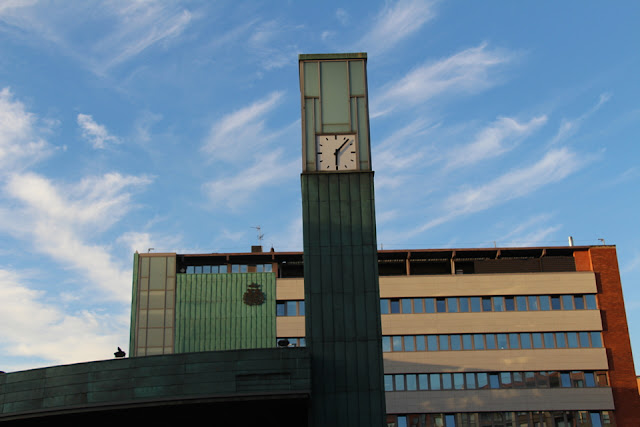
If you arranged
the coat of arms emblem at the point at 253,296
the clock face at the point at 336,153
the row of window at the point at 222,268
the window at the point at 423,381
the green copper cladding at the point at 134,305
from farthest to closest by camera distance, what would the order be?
1. the row of window at the point at 222,268
2. the coat of arms emblem at the point at 253,296
3. the green copper cladding at the point at 134,305
4. the window at the point at 423,381
5. the clock face at the point at 336,153

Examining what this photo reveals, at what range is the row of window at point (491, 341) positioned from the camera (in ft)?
213

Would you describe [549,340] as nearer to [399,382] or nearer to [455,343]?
[455,343]

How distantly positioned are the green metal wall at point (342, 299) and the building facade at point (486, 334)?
35.0m

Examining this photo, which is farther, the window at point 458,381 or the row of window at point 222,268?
the row of window at point 222,268

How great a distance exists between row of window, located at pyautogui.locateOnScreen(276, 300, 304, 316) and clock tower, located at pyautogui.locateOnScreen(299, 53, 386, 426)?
119 feet

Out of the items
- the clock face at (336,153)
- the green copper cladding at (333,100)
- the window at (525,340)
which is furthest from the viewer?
the window at (525,340)

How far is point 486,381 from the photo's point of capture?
64312 millimetres

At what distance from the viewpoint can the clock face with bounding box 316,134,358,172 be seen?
32.3 metres

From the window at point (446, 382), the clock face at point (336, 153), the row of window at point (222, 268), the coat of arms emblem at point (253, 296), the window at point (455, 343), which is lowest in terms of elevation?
the window at point (446, 382)

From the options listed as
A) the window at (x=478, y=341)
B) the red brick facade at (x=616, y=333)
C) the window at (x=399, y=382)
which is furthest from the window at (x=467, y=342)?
the red brick facade at (x=616, y=333)

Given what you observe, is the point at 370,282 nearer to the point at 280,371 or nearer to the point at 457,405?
the point at 280,371

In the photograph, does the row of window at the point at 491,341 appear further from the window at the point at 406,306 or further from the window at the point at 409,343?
the window at the point at 406,306

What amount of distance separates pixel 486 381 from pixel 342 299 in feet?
127

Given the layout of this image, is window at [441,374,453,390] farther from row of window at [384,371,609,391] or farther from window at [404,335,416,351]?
window at [404,335,416,351]
